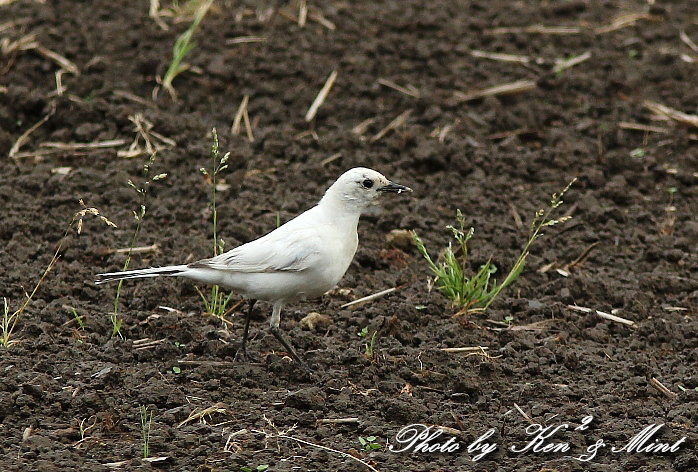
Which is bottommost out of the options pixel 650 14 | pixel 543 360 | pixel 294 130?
pixel 543 360

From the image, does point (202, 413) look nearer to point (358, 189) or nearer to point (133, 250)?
point (358, 189)

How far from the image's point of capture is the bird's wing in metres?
5.34

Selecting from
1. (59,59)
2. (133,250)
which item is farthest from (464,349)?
(59,59)

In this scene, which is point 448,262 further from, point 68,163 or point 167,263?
point 68,163

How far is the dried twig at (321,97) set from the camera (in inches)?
329

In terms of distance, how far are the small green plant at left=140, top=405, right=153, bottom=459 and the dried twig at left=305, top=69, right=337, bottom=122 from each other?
158 inches

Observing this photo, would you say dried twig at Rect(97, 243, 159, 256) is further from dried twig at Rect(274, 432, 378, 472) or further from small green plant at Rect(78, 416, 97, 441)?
dried twig at Rect(274, 432, 378, 472)

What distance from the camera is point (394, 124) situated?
831cm

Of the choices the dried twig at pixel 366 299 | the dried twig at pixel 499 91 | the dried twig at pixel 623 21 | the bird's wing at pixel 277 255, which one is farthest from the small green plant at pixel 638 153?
the bird's wing at pixel 277 255

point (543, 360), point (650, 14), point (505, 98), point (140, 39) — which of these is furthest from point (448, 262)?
point (650, 14)

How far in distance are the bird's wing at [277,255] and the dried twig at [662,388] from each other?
1.88 meters

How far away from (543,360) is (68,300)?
279 centimetres

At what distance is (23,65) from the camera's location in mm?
8562

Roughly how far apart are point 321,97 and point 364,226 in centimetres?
174
